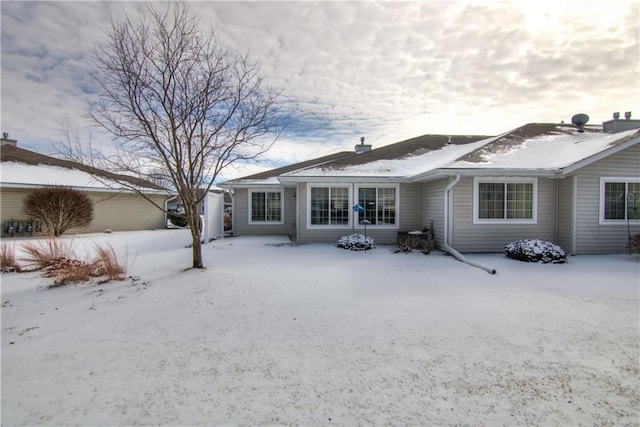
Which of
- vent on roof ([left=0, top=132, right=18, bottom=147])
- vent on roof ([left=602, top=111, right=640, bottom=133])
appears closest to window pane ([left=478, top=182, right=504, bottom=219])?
vent on roof ([left=602, top=111, right=640, bottom=133])

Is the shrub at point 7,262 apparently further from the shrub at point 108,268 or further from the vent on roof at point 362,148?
the vent on roof at point 362,148

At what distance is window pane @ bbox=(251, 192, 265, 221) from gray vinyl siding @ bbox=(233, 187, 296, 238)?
0.26 metres

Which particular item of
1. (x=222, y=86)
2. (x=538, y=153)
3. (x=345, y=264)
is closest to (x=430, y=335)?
(x=345, y=264)

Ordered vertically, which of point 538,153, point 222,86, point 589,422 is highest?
point 222,86

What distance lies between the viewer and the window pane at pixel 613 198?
962 cm

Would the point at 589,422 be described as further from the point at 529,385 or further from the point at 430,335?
the point at 430,335

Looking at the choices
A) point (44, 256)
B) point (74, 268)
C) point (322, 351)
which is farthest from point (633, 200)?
point (44, 256)

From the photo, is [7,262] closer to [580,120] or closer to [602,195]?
[602,195]

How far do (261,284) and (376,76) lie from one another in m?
7.48

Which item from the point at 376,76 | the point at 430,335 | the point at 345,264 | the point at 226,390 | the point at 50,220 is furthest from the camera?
the point at 50,220

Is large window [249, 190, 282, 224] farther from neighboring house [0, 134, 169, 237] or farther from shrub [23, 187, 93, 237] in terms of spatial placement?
shrub [23, 187, 93, 237]

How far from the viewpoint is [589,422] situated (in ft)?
7.75

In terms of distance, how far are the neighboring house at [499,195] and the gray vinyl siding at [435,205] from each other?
3cm

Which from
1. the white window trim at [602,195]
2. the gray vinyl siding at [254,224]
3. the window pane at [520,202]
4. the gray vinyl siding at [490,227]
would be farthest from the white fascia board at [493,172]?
the gray vinyl siding at [254,224]
